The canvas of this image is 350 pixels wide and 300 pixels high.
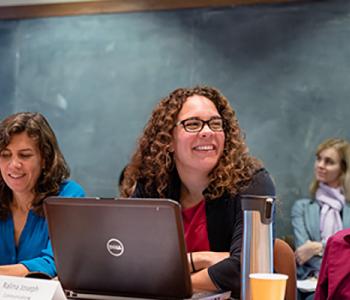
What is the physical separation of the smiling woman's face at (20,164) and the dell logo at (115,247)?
1.01 m

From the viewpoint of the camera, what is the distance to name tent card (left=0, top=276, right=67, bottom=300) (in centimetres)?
123

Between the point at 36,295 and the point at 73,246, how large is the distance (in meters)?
0.19

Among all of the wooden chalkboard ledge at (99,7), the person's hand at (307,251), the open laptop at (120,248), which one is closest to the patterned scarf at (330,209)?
the person's hand at (307,251)

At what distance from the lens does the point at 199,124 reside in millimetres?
1955

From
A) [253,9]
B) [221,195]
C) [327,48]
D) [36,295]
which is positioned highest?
[253,9]

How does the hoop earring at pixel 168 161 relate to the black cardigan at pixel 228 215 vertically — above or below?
above

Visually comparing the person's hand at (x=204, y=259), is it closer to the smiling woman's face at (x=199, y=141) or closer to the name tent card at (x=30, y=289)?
the smiling woman's face at (x=199, y=141)

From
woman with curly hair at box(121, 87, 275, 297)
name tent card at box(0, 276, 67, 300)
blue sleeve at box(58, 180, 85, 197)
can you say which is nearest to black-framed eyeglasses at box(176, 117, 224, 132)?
woman with curly hair at box(121, 87, 275, 297)

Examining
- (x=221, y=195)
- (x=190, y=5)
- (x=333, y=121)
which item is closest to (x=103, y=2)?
(x=190, y=5)

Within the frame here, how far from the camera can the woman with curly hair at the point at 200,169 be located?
1.91 m

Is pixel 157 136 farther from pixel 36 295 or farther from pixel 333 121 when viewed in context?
pixel 333 121

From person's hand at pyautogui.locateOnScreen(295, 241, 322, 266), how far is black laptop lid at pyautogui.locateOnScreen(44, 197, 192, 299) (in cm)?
243

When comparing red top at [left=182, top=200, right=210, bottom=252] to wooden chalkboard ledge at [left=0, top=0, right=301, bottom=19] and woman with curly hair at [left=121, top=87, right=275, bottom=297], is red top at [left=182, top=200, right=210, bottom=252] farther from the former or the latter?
wooden chalkboard ledge at [left=0, top=0, right=301, bottom=19]

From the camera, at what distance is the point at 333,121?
12.6ft
